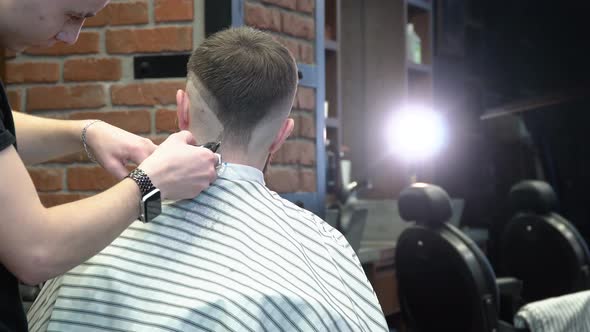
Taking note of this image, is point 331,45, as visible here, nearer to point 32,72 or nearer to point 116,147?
point 32,72

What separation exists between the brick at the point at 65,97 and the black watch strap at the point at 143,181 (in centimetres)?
126

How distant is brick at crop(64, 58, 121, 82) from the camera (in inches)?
91.4

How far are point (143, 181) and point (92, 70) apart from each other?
132cm

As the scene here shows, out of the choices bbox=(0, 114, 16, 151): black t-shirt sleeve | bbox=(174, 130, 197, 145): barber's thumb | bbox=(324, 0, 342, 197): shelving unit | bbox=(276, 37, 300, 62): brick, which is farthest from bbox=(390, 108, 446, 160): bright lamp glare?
bbox=(0, 114, 16, 151): black t-shirt sleeve

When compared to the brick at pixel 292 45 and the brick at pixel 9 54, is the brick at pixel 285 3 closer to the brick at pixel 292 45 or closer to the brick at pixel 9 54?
the brick at pixel 292 45

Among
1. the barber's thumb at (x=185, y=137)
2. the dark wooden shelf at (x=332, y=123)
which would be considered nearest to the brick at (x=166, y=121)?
the barber's thumb at (x=185, y=137)

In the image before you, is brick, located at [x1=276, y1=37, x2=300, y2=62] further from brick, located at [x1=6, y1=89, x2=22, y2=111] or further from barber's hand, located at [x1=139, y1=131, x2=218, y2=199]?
barber's hand, located at [x1=139, y1=131, x2=218, y2=199]

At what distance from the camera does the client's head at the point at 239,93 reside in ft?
4.43

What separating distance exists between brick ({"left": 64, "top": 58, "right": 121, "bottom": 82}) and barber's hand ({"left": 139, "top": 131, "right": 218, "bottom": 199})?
119 centimetres

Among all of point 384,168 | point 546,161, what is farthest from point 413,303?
point 546,161

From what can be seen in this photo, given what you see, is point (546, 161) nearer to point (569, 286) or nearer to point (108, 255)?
point (569, 286)

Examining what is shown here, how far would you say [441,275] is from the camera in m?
2.90

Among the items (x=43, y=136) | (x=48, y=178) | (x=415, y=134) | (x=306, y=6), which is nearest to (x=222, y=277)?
(x=43, y=136)

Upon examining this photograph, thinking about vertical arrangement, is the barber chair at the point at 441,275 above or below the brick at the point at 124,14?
below
